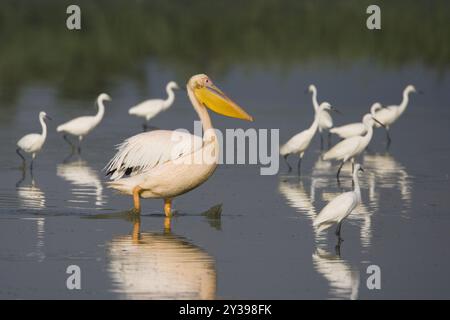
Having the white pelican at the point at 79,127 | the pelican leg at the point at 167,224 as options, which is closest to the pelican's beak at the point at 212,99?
the pelican leg at the point at 167,224

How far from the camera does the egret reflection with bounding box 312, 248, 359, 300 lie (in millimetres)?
8335

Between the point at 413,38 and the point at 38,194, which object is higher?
the point at 413,38

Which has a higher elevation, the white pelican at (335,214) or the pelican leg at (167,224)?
the white pelican at (335,214)

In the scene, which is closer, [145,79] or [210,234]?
[210,234]

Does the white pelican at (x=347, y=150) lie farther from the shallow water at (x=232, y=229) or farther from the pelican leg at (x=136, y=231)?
the pelican leg at (x=136, y=231)

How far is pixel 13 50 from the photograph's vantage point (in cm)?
2570

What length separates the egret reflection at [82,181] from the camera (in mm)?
11938

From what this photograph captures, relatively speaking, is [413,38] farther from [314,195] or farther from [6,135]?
[314,195]

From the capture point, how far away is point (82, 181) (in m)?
13.1

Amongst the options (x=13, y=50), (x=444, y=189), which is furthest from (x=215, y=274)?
(x=13, y=50)

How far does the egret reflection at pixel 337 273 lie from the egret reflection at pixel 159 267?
827mm

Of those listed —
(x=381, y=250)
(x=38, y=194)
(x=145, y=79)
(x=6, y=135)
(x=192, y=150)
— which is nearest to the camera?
(x=381, y=250)
